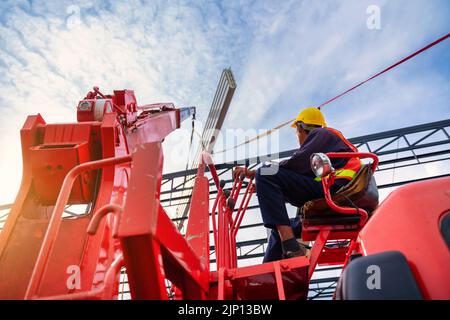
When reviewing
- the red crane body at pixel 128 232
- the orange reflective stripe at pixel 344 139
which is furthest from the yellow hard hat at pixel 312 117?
the red crane body at pixel 128 232

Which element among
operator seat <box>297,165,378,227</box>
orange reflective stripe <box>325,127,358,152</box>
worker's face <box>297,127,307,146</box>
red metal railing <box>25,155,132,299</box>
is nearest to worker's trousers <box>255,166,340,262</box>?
operator seat <box>297,165,378,227</box>

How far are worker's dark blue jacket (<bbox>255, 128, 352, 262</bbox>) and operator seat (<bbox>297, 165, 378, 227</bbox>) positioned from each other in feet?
0.53

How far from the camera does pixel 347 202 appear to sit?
2.21 meters

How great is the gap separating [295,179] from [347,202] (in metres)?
0.43

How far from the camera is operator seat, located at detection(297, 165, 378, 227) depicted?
7.22ft

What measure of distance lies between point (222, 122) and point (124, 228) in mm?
5586

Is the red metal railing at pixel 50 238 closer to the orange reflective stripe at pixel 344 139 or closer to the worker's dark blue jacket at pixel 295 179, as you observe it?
the worker's dark blue jacket at pixel 295 179

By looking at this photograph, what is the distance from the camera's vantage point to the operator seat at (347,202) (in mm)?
2201

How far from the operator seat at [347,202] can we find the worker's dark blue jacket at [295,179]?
6.3 inches

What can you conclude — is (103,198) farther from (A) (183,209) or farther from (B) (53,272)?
(A) (183,209)

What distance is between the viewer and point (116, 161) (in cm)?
131

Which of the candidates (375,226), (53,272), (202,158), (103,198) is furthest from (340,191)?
(53,272)

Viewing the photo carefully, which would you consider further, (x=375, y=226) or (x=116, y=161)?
(x=116, y=161)
